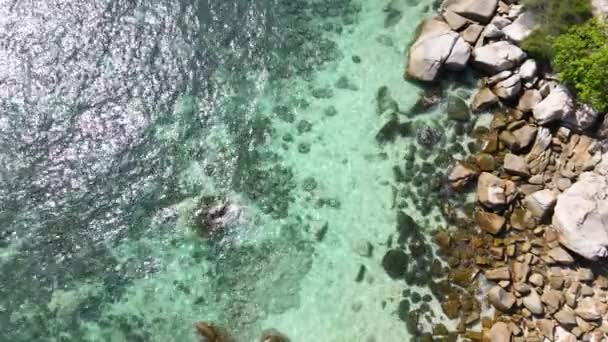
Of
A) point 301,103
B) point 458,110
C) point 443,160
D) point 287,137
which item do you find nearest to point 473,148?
point 443,160

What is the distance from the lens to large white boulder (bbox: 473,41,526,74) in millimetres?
21141

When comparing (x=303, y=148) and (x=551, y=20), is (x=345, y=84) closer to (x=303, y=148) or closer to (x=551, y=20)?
(x=303, y=148)

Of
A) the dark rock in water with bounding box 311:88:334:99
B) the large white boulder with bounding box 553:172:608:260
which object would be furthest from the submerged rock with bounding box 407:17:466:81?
the large white boulder with bounding box 553:172:608:260

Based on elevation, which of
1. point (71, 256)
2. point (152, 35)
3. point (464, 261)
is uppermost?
point (152, 35)

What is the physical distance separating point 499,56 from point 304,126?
745cm

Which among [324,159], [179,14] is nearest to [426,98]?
[324,159]

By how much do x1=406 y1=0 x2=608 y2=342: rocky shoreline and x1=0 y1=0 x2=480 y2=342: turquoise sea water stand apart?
1264 millimetres

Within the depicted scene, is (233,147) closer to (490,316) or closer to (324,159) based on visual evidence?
(324,159)

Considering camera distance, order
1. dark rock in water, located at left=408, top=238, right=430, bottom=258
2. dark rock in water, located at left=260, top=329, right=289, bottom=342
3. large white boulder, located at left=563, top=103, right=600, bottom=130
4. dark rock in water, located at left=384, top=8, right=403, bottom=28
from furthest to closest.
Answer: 1. dark rock in water, located at left=384, top=8, right=403, bottom=28
2. large white boulder, located at left=563, top=103, right=600, bottom=130
3. dark rock in water, located at left=408, top=238, right=430, bottom=258
4. dark rock in water, located at left=260, top=329, right=289, bottom=342

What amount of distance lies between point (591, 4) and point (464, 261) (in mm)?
10011

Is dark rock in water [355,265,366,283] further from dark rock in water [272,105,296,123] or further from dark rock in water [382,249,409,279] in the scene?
dark rock in water [272,105,296,123]

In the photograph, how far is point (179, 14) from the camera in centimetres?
2270

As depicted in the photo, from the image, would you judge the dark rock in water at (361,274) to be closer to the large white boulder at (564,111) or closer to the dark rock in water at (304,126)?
the dark rock in water at (304,126)

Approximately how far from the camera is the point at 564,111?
20250 millimetres
